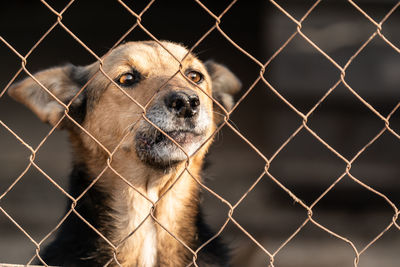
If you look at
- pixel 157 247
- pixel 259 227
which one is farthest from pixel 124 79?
pixel 259 227

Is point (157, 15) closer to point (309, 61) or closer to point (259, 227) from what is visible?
point (309, 61)

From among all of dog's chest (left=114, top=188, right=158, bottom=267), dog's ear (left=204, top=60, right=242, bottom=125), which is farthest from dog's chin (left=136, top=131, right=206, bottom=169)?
dog's ear (left=204, top=60, right=242, bottom=125)

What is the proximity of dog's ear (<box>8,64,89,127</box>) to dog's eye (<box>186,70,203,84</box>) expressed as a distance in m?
0.69

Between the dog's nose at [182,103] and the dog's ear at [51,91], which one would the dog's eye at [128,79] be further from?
the dog's nose at [182,103]

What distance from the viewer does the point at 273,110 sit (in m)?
8.17

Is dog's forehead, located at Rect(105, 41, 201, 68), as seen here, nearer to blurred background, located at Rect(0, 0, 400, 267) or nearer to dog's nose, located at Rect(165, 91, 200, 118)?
dog's nose, located at Rect(165, 91, 200, 118)

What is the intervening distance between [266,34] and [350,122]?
163 cm

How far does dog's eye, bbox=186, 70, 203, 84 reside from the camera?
3742 mm

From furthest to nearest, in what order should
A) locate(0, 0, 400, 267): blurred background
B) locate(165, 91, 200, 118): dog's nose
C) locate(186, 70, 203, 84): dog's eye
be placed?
locate(0, 0, 400, 267): blurred background → locate(186, 70, 203, 84): dog's eye → locate(165, 91, 200, 118): dog's nose

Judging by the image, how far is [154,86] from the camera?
3412 mm

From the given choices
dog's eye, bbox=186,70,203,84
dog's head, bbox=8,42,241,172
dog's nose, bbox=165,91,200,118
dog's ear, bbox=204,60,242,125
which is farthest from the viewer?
dog's ear, bbox=204,60,242,125

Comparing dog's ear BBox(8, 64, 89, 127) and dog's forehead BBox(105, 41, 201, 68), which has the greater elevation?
dog's forehead BBox(105, 41, 201, 68)

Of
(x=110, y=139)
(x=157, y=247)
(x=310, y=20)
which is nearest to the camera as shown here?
(x=157, y=247)

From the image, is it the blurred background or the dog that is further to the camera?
the blurred background
